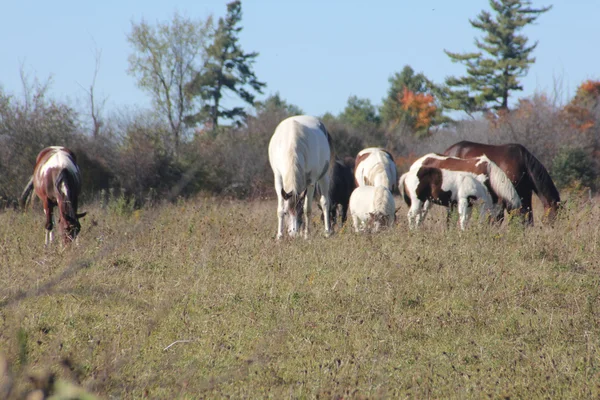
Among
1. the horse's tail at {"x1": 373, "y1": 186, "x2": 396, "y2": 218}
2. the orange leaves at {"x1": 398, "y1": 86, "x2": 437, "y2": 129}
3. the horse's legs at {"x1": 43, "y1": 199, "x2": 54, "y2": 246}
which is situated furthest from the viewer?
the orange leaves at {"x1": 398, "y1": 86, "x2": 437, "y2": 129}

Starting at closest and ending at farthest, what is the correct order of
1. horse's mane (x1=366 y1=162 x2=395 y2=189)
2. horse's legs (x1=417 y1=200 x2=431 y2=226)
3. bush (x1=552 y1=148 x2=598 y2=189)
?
horse's legs (x1=417 y1=200 x2=431 y2=226) < horse's mane (x1=366 y1=162 x2=395 y2=189) < bush (x1=552 y1=148 x2=598 y2=189)

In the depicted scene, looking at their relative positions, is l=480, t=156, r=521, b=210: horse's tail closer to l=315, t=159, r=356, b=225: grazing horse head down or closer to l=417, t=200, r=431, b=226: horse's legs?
l=417, t=200, r=431, b=226: horse's legs

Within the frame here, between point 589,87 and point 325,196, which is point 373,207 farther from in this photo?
point 589,87

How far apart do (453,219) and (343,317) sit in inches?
175

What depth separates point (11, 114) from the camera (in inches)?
958

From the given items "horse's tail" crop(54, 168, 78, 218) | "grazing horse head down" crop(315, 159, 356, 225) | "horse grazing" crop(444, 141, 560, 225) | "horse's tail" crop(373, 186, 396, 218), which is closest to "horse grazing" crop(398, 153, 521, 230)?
"horse's tail" crop(373, 186, 396, 218)

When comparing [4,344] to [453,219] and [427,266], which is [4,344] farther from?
[453,219]

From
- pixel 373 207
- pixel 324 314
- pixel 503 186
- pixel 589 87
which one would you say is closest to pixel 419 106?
pixel 589 87

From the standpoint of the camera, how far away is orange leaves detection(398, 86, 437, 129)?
61.3 meters

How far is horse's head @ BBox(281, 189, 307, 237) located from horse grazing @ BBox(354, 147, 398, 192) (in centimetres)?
368

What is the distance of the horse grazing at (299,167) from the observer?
443 inches

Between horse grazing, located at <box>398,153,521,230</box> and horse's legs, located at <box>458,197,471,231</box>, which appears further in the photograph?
horse grazing, located at <box>398,153,521,230</box>

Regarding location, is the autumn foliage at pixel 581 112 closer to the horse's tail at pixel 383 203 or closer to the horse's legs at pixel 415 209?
the horse's legs at pixel 415 209

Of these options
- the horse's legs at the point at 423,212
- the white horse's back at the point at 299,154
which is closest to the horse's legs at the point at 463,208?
the horse's legs at the point at 423,212
